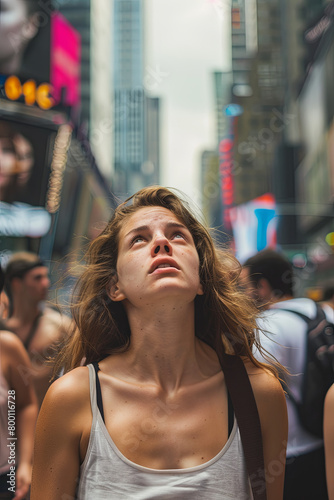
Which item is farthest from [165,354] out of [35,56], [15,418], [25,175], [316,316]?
[35,56]

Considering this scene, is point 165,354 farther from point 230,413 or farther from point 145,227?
point 145,227

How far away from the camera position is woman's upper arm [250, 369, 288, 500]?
5.66 feet

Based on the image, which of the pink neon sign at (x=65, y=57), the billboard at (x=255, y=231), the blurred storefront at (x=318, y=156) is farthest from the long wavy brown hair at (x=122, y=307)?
the pink neon sign at (x=65, y=57)

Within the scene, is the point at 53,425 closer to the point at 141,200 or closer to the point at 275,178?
the point at 141,200

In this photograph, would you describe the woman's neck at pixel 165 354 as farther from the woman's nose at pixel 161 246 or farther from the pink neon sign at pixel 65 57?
the pink neon sign at pixel 65 57

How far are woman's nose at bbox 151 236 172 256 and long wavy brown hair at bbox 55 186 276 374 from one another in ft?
0.69

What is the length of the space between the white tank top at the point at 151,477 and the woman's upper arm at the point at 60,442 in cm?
4

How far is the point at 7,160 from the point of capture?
10750mm

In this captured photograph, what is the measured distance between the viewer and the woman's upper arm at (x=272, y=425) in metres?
1.72

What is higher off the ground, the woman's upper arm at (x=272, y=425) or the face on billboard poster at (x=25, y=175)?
the face on billboard poster at (x=25, y=175)

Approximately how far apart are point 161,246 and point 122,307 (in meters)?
0.39

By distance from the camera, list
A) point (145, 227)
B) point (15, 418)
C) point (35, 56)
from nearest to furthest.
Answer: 1. point (145, 227)
2. point (15, 418)
3. point (35, 56)

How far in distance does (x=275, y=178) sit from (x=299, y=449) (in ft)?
120

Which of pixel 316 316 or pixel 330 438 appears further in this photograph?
pixel 316 316
